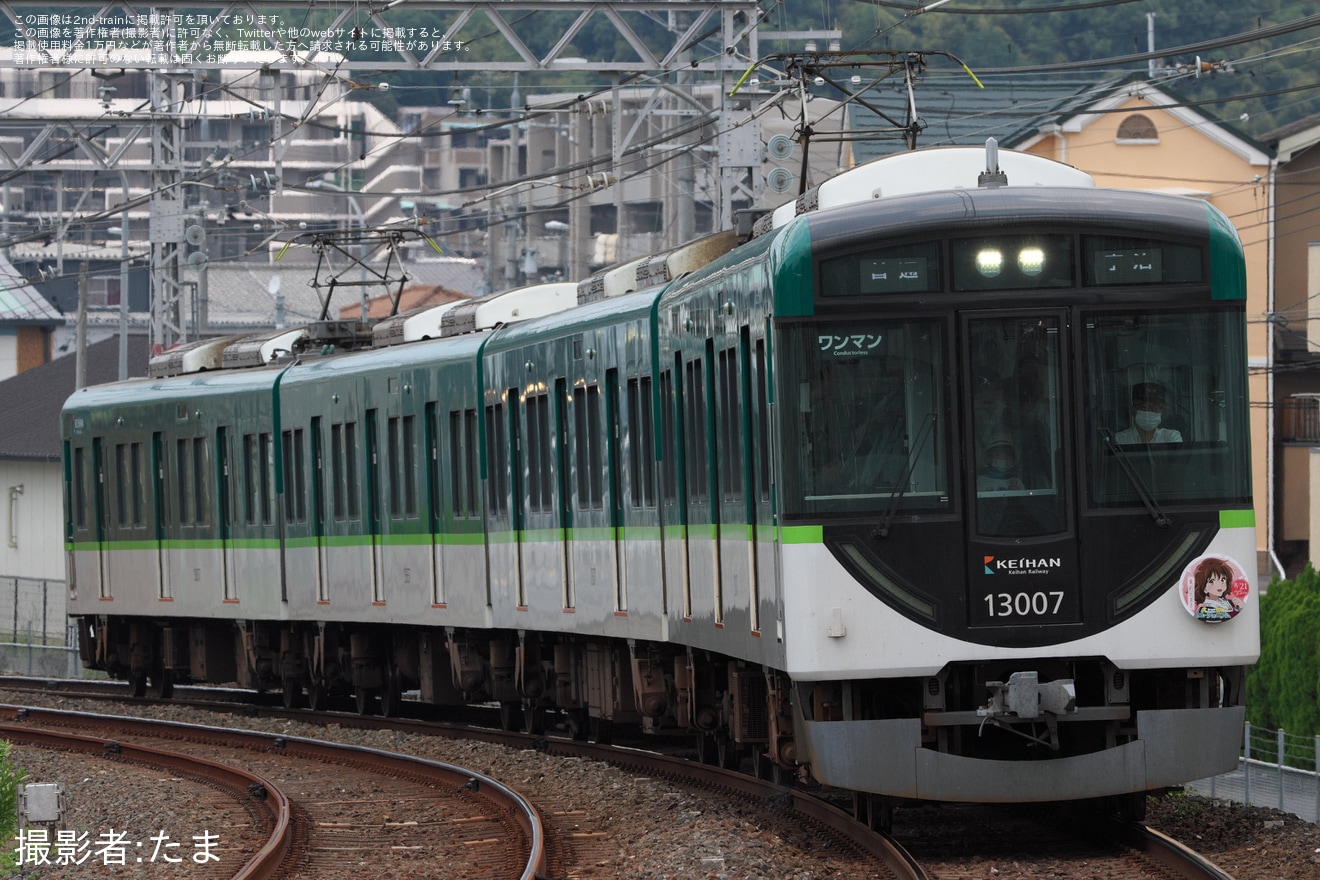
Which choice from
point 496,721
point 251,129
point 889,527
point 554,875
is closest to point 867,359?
point 889,527

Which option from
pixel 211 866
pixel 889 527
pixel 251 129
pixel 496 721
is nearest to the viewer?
pixel 889 527

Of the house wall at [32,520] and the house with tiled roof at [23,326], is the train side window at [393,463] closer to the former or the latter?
the house wall at [32,520]

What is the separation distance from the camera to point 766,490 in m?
10.5

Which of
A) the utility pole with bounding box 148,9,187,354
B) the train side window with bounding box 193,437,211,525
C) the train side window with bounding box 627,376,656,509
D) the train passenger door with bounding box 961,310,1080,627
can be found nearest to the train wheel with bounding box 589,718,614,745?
the train side window with bounding box 627,376,656,509

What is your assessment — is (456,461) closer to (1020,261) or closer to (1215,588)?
(1020,261)

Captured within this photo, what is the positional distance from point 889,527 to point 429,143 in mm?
107945

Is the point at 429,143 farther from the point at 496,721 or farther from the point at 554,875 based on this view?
the point at 554,875

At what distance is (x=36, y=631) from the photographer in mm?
34344

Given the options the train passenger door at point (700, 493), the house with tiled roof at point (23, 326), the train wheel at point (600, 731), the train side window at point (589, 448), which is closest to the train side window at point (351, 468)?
the train wheel at point (600, 731)

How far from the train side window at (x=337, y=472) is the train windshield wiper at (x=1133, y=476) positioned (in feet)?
34.8

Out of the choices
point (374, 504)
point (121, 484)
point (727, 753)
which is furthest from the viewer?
point (121, 484)

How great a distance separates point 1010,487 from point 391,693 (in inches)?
436

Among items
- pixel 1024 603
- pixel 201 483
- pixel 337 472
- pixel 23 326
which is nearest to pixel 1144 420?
pixel 1024 603

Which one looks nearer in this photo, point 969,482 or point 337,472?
point 969,482
